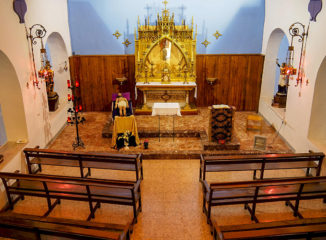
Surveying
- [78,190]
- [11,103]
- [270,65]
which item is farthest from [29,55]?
[270,65]

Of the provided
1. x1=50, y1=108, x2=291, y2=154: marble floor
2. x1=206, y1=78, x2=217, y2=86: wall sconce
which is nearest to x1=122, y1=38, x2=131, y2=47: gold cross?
x1=50, y1=108, x2=291, y2=154: marble floor

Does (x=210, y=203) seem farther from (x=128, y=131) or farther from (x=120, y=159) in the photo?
(x=128, y=131)

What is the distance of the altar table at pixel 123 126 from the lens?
9758 millimetres

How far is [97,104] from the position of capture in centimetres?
1346

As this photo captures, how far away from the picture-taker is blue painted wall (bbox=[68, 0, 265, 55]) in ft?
40.6

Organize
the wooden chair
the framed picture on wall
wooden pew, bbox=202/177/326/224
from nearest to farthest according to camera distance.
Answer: wooden pew, bbox=202/177/326/224, the framed picture on wall, the wooden chair

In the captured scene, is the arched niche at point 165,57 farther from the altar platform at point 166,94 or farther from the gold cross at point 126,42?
the gold cross at point 126,42

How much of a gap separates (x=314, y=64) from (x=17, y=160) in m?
8.21

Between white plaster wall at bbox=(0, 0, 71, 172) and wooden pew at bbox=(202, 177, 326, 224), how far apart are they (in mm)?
4960

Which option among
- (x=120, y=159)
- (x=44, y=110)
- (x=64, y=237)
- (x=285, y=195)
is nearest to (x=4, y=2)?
(x=44, y=110)

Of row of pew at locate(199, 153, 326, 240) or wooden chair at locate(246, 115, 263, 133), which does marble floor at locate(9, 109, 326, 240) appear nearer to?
row of pew at locate(199, 153, 326, 240)

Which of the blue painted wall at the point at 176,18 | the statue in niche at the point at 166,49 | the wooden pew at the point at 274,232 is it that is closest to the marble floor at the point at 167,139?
the statue in niche at the point at 166,49

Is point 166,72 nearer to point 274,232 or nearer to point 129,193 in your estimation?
point 129,193

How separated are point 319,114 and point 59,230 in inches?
284
